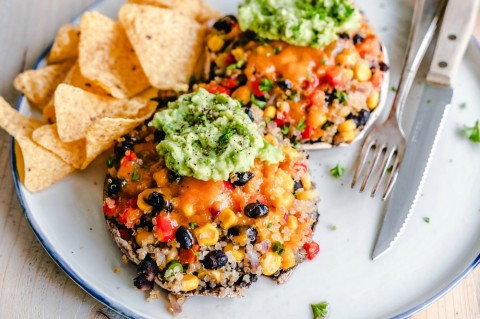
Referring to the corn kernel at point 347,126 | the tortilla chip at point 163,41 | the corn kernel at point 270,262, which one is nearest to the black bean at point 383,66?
the corn kernel at point 347,126

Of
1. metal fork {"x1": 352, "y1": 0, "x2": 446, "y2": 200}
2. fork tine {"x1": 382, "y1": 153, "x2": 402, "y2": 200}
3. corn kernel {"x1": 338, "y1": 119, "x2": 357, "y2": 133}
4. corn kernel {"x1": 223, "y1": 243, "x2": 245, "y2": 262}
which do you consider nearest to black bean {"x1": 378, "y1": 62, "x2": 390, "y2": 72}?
metal fork {"x1": 352, "y1": 0, "x2": 446, "y2": 200}

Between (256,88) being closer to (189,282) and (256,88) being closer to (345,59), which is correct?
(345,59)

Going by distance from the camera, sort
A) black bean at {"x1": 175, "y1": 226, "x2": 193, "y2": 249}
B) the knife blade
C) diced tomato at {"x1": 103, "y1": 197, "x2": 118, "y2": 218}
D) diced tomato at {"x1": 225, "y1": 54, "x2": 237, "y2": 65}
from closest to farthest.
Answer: black bean at {"x1": 175, "y1": 226, "x2": 193, "y2": 249}
diced tomato at {"x1": 103, "y1": 197, "x2": 118, "y2": 218}
the knife blade
diced tomato at {"x1": 225, "y1": 54, "x2": 237, "y2": 65}

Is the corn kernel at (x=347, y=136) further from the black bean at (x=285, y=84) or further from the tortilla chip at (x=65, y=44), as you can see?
the tortilla chip at (x=65, y=44)

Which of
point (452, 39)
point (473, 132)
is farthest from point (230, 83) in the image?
point (473, 132)

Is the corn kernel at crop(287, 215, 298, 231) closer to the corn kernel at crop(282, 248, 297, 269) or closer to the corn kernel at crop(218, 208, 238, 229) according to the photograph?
the corn kernel at crop(282, 248, 297, 269)
